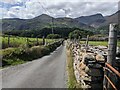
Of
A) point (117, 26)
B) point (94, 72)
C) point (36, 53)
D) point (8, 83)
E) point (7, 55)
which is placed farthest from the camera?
point (36, 53)

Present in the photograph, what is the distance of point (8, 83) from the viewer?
1012 cm

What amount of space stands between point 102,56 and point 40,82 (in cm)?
357

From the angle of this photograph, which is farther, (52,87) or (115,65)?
(52,87)

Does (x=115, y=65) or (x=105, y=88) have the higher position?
(x=115, y=65)

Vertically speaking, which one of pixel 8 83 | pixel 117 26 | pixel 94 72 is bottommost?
pixel 8 83

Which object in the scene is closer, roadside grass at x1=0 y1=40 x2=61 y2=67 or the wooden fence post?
the wooden fence post

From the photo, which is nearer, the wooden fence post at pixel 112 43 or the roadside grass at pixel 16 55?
the wooden fence post at pixel 112 43

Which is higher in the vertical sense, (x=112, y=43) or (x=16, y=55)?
(x=112, y=43)

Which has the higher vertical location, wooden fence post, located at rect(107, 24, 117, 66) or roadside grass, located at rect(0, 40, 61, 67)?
wooden fence post, located at rect(107, 24, 117, 66)

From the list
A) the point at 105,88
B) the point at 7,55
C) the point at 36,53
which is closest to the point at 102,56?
the point at 105,88

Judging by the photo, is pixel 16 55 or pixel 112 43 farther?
pixel 16 55

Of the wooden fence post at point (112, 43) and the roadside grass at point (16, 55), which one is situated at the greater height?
the wooden fence post at point (112, 43)

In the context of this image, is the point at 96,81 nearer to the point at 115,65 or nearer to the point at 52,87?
the point at 115,65

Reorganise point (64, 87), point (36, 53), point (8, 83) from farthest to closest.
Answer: point (36, 53), point (8, 83), point (64, 87)
